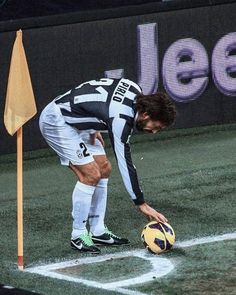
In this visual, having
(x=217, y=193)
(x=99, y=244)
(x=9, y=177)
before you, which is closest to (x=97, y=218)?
(x=99, y=244)

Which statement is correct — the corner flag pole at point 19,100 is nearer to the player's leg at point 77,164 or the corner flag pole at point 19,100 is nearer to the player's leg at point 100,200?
the player's leg at point 77,164

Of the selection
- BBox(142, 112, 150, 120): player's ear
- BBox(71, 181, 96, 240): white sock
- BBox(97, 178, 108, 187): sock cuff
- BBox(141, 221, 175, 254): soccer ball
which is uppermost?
BBox(142, 112, 150, 120): player's ear

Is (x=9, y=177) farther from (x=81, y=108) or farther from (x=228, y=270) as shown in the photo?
(x=228, y=270)

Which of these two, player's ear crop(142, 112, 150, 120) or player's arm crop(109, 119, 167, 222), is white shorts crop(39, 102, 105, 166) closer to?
player's arm crop(109, 119, 167, 222)

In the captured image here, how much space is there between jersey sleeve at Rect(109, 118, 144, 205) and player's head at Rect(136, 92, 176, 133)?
0.14m

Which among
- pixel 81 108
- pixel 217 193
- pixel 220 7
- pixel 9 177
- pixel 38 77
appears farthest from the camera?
pixel 220 7

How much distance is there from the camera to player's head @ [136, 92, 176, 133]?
8.08 metres

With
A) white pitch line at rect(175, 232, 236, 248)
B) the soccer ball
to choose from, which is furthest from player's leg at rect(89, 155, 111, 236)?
white pitch line at rect(175, 232, 236, 248)

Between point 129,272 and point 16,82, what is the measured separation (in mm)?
1716

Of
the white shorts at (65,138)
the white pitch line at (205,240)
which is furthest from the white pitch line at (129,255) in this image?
the white shorts at (65,138)

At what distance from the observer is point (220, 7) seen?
552 inches

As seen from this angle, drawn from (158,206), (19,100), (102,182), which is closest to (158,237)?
(102,182)

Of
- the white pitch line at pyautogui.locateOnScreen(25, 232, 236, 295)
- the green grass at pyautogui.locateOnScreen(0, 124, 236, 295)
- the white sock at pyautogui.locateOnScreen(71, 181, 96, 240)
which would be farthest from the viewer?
the white sock at pyautogui.locateOnScreen(71, 181, 96, 240)

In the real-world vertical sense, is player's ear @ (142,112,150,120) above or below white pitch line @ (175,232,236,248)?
above
